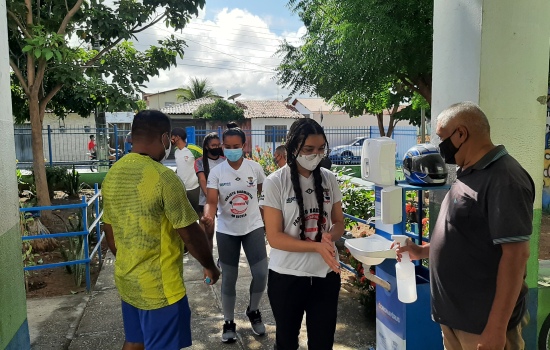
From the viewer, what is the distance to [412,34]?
6289 mm

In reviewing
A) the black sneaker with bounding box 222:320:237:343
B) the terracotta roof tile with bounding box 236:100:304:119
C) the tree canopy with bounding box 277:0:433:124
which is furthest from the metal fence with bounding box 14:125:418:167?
the terracotta roof tile with bounding box 236:100:304:119

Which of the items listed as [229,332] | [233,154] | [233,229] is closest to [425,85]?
[233,154]

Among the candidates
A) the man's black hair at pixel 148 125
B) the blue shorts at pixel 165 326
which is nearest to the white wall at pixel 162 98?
the man's black hair at pixel 148 125

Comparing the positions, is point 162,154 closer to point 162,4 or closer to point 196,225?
point 196,225

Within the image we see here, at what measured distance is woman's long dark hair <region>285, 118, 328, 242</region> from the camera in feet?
8.29

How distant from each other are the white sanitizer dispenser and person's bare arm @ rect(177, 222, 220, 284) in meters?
1.19

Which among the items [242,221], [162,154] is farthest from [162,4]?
[162,154]

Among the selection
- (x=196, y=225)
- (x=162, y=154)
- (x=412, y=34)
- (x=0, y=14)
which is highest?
(x=412, y=34)

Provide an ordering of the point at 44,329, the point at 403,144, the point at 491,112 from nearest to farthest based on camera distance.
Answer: the point at 491,112
the point at 44,329
the point at 403,144

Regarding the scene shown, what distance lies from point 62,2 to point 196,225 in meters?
6.52

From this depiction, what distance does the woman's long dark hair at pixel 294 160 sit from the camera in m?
2.53

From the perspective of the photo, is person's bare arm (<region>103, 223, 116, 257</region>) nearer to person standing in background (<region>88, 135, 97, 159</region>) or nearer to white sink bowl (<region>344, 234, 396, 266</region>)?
white sink bowl (<region>344, 234, 396, 266</region>)

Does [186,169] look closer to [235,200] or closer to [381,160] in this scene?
[235,200]

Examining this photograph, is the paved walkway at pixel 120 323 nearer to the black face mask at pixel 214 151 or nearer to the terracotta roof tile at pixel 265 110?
the black face mask at pixel 214 151
